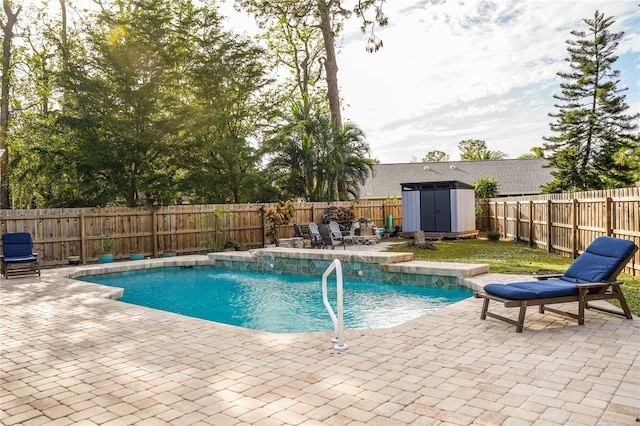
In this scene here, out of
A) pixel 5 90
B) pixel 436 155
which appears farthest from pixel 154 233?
pixel 436 155

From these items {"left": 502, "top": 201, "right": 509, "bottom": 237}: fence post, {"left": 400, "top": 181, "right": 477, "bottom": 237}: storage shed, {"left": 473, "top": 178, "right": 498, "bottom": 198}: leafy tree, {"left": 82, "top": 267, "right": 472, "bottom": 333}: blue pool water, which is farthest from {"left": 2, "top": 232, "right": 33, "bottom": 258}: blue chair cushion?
{"left": 473, "top": 178, "right": 498, "bottom": 198}: leafy tree

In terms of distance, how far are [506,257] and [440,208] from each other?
19.3ft

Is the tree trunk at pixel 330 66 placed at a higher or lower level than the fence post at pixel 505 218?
higher

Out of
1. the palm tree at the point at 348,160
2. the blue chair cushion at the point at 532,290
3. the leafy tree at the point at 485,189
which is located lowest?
the blue chair cushion at the point at 532,290

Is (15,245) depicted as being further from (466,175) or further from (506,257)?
(466,175)

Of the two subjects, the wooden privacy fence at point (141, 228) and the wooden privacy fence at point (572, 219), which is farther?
the wooden privacy fence at point (141, 228)

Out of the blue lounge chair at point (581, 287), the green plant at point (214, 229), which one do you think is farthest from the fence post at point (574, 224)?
the green plant at point (214, 229)

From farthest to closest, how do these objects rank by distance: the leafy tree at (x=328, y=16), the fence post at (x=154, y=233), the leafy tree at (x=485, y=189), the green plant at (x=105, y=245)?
the leafy tree at (x=485, y=189) < the leafy tree at (x=328, y=16) < the fence post at (x=154, y=233) < the green plant at (x=105, y=245)

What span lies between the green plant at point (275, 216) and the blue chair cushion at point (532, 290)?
10.8 metres

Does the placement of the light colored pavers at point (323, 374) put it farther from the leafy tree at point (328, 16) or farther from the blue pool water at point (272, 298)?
the leafy tree at point (328, 16)

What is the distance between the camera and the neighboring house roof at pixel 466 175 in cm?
3216

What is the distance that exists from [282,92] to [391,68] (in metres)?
11.1

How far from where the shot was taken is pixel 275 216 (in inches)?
605

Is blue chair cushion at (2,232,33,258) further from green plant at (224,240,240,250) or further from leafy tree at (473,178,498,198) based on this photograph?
leafy tree at (473,178,498,198)
